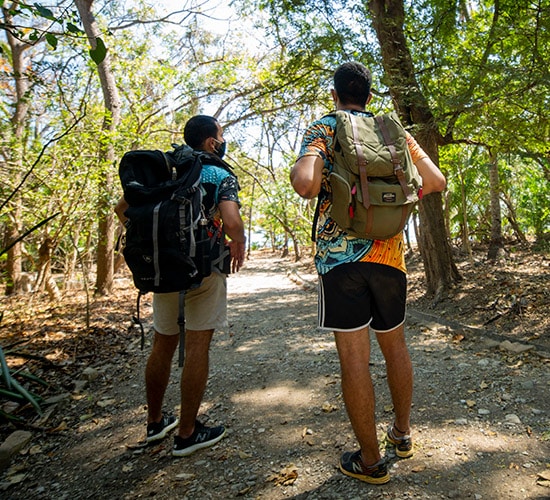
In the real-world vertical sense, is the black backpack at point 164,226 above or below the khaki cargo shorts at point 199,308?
above

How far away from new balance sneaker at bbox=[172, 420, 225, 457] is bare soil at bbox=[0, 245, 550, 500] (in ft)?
0.16

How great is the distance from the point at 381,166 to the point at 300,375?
238cm

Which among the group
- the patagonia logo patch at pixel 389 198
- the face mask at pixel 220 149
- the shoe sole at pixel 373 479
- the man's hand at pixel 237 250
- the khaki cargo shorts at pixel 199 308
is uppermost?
the face mask at pixel 220 149

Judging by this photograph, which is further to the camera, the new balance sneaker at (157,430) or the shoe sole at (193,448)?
the new balance sneaker at (157,430)

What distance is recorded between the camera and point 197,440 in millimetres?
2525

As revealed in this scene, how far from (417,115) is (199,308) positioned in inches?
190


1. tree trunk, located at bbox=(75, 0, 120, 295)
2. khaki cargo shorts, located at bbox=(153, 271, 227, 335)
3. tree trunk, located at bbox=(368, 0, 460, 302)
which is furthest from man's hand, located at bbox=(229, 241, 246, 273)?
tree trunk, located at bbox=(75, 0, 120, 295)

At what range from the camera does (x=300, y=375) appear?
3734 millimetres

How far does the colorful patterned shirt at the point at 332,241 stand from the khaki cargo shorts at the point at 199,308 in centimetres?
69

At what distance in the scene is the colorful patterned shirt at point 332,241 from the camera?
6.57 ft

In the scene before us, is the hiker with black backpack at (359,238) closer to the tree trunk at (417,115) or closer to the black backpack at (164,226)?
the black backpack at (164,226)

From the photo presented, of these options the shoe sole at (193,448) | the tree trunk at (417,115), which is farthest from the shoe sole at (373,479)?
the tree trunk at (417,115)

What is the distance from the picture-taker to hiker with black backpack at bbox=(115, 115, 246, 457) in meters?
2.27

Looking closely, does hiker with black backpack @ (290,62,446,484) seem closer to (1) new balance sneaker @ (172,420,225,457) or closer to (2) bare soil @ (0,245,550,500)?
(2) bare soil @ (0,245,550,500)
